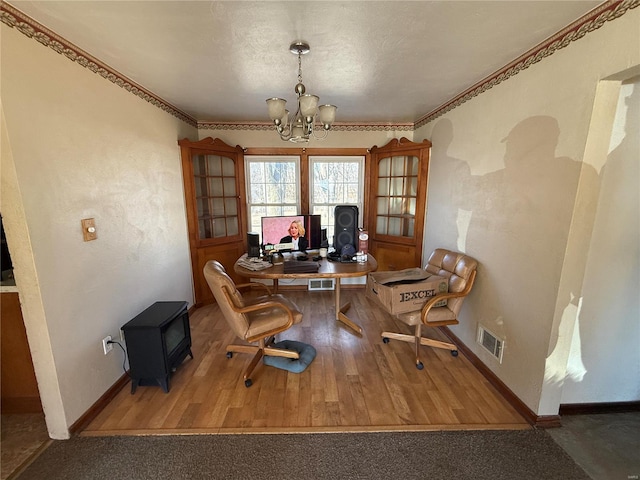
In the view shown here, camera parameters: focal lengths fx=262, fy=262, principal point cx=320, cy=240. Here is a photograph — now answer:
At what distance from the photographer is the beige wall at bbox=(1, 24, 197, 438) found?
134 centimetres

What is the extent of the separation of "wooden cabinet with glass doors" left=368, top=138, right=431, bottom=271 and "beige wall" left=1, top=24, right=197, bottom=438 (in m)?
2.70

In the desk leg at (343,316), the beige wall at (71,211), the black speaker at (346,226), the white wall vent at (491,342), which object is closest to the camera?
the beige wall at (71,211)

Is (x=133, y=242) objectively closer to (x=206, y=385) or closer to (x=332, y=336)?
(x=206, y=385)

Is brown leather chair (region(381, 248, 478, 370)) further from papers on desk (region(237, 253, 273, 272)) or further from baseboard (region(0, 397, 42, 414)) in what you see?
baseboard (region(0, 397, 42, 414))

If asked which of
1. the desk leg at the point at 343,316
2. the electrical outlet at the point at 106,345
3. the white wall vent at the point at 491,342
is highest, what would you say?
the electrical outlet at the point at 106,345

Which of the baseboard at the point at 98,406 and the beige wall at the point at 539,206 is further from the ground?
the beige wall at the point at 539,206

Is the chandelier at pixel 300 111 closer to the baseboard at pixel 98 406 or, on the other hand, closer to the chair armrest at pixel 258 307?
the chair armrest at pixel 258 307

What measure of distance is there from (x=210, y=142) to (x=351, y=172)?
74.0 inches

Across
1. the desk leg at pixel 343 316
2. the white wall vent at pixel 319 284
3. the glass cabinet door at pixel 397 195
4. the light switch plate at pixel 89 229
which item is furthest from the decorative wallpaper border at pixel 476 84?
the white wall vent at pixel 319 284

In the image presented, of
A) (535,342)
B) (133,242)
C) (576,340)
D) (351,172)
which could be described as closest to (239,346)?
(133,242)

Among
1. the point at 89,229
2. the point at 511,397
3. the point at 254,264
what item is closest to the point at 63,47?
the point at 89,229

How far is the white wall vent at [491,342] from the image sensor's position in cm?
195

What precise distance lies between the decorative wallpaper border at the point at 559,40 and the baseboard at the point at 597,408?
86.6 inches

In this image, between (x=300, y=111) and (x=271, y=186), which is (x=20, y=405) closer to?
(x=300, y=111)
